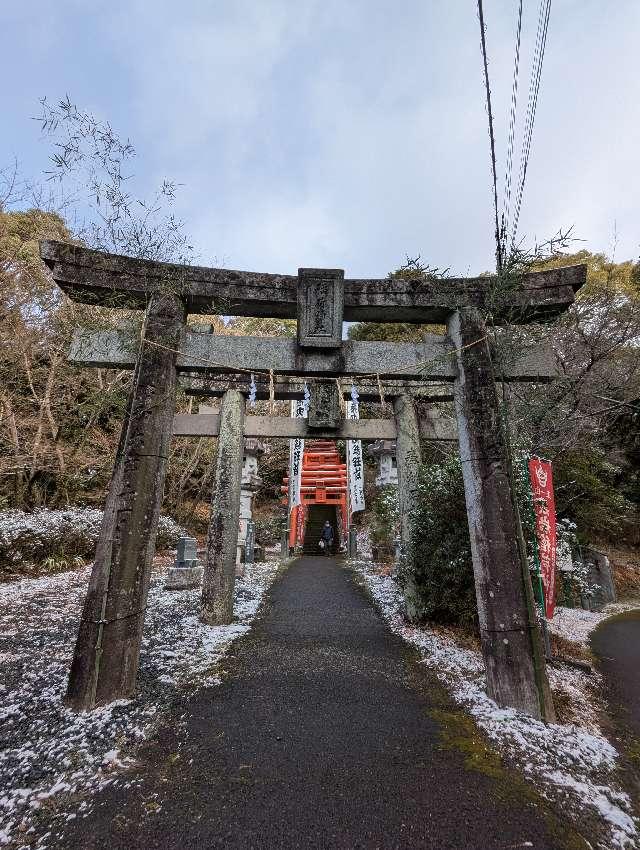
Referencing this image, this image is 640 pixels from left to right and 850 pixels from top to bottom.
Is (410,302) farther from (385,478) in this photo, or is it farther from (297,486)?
(297,486)

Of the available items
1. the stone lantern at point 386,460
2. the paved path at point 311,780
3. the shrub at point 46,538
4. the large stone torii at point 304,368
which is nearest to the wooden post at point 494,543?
the large stone torii at point 304,368

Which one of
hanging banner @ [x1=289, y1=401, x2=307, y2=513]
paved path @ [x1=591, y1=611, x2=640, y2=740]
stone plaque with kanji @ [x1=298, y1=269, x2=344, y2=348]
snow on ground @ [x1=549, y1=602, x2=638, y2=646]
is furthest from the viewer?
hanging banner @ [x1=289, y1=401, x2=307, y2=513]

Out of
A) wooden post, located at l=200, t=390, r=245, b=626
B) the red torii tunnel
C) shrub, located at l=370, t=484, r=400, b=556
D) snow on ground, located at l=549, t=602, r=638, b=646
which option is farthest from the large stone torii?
the red torii tunnel

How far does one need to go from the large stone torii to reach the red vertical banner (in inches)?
51.9

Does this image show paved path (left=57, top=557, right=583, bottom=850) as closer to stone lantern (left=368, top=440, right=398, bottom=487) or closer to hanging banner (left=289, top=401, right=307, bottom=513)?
stone lantern (left=368, top=440, right=398, bottom=487)

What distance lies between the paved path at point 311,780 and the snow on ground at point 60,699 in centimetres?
28

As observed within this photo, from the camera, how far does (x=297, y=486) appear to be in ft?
53.2

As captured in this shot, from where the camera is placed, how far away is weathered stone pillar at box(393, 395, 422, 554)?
7.08 meters

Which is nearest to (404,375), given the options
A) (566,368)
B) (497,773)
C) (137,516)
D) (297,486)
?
(137,516)

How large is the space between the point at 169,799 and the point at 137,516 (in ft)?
7.53

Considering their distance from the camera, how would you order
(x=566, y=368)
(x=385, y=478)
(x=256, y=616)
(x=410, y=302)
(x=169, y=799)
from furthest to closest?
(x=385, y=478), (x=566, y=368), (x=256, y=616), (x=410, y=302), (x=169, y=799)

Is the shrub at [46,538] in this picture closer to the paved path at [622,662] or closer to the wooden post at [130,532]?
the wooden post at [130,532]

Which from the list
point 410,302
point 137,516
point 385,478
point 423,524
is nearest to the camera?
point 137,516

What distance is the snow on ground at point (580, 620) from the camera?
7746 millimetres
